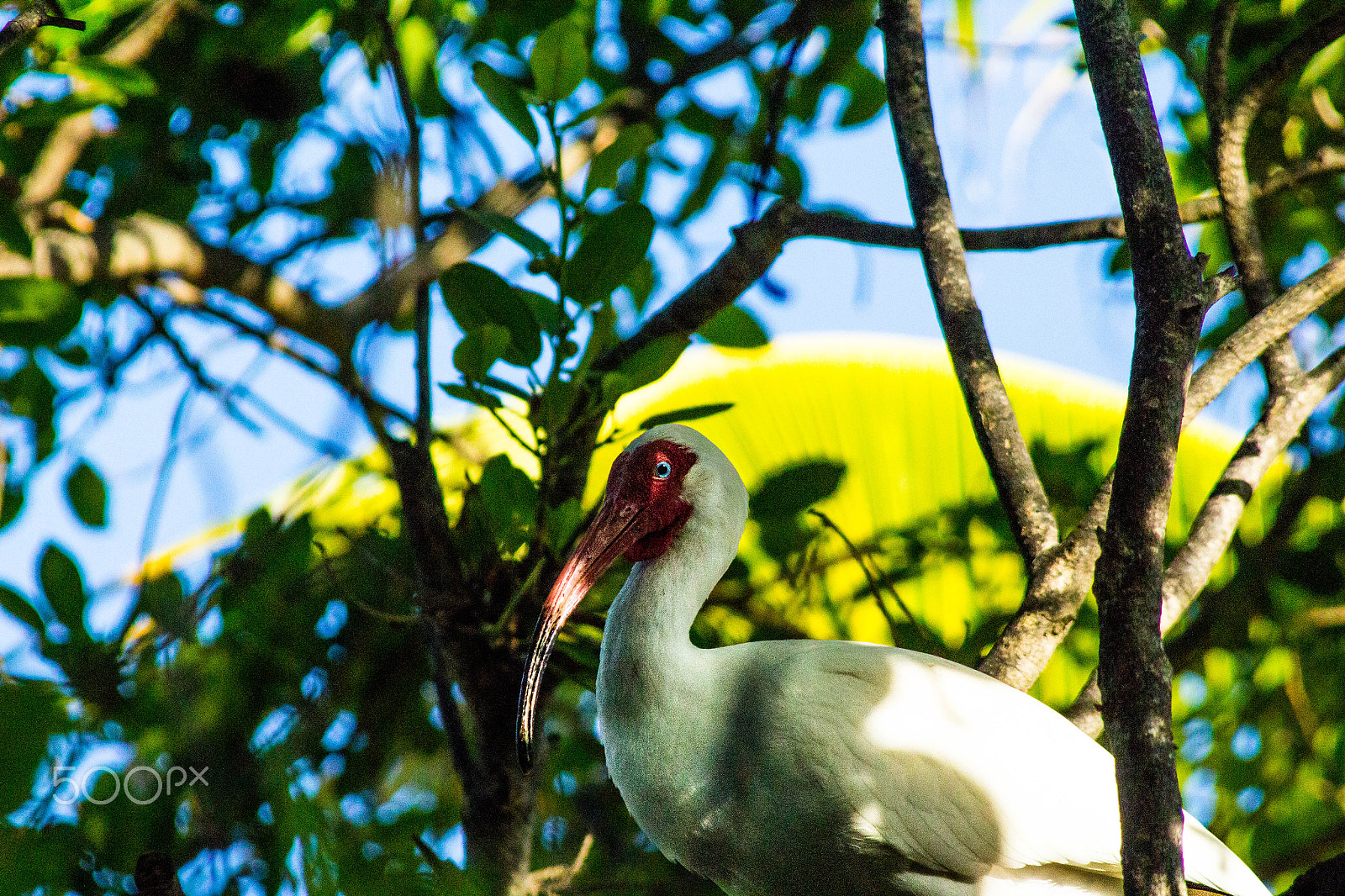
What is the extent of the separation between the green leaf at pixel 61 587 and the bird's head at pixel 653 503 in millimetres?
1054

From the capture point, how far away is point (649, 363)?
2.24 metres

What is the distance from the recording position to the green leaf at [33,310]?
2.72 metres

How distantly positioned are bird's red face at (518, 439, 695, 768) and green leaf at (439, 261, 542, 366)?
0.30 m

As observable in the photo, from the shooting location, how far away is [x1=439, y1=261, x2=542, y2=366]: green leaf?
228cm

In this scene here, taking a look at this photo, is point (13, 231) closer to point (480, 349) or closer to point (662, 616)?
point (480, 349)

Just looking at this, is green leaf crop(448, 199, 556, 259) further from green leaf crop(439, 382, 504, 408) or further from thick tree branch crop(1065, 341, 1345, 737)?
thick tree branch crop(1065, 341, 1345, 737)

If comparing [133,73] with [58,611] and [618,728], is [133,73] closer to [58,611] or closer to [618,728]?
[58,611]

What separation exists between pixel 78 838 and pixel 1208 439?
4667mm

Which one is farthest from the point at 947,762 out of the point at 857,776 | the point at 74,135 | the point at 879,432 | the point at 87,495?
the point at 879,432

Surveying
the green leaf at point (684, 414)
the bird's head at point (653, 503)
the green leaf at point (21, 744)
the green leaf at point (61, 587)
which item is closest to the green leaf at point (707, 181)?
the green leaf at point (684, 414)

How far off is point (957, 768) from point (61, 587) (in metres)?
1.85

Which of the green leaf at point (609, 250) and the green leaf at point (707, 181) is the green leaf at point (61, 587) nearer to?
the green leaf at point (609, 250)

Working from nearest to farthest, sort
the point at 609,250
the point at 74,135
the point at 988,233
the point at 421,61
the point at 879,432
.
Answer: the point at 609,250 → the point at 988,233 → the point at 421,61 → the point at 74,135 → the point at 879,432

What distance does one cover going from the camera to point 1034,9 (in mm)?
4137
